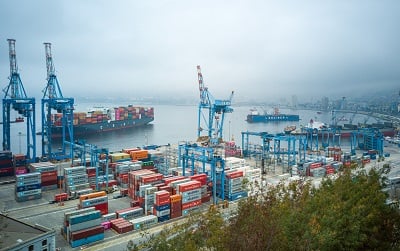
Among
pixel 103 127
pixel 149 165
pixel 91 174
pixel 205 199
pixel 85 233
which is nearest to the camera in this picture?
pixel 85 233

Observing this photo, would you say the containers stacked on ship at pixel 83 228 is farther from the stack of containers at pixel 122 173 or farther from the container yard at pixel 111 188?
the stack of containers at pixel 122 173

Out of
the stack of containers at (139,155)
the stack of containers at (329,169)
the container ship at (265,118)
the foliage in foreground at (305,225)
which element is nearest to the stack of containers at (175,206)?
the foliage in foreground at (305,225)

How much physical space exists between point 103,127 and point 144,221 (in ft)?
113

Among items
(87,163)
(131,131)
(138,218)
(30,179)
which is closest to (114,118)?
(131,131)

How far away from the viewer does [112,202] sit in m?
15.1

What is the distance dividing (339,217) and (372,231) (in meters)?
0.67

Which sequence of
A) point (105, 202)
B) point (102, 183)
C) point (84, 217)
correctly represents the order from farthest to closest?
point (102, 183)
point (105, 202)
point (84, 217)

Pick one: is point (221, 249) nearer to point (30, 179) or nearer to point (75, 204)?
point (75, 204)

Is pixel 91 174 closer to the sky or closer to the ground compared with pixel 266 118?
closer to the ground

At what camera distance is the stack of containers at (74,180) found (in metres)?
15.5

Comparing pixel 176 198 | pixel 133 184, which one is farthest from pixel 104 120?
pixel 176 198

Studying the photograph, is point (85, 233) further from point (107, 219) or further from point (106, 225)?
point (107, 219)

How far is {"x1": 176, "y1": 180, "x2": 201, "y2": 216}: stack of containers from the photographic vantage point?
43.8ft

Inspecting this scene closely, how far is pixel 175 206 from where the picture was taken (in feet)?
42.9
